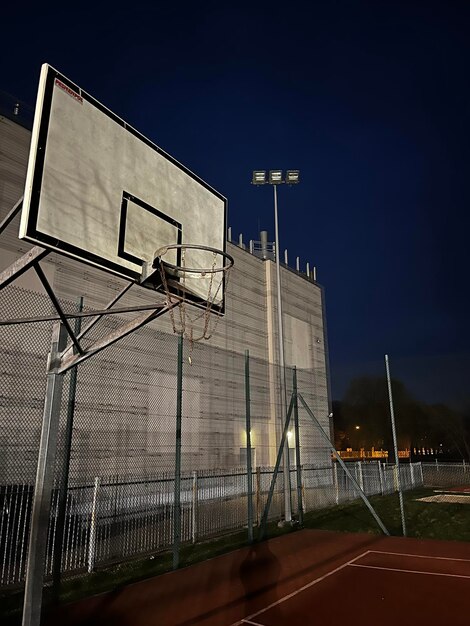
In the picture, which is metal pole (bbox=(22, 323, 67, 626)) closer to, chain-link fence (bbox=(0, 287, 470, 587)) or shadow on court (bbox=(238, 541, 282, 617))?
chain-link fence (bbox=(0, 287, 470, 587))

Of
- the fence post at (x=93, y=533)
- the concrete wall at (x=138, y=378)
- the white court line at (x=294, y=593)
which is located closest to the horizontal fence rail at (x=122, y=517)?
the fence post at (x=93, y=533)

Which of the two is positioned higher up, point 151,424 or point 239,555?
point 151,424

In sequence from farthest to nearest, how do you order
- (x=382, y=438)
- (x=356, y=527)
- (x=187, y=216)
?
(x=382, y=438)
(x=356, y=527)
(x=187, y=216)

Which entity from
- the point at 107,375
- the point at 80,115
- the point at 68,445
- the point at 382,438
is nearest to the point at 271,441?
the point at 107,375

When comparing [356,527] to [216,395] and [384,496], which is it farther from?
[216,395]

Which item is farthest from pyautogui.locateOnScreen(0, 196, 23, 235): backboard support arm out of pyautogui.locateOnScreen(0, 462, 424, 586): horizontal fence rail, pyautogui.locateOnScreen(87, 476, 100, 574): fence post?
pyautogui.locateOnScreen(87, 476, 100, 574): fence post

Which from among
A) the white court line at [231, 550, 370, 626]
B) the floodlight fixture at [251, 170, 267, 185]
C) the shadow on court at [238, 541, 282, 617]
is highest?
the floodlight fixture at [251, 170, 267, 185]

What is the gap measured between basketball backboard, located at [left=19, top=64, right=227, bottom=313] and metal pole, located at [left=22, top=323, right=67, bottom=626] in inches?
54.1

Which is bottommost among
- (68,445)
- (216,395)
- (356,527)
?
(356,527)

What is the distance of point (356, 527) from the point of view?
11070 mm

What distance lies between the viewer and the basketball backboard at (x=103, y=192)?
429cm

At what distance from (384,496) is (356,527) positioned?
22.8 feet

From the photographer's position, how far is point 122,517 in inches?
321

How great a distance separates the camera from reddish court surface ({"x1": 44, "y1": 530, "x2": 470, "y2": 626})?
17.3 feet
